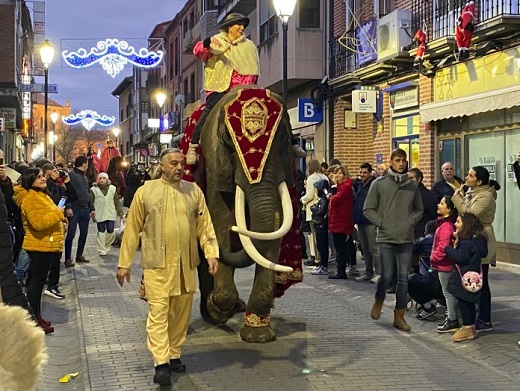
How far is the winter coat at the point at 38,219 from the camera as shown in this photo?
8180 millimetres

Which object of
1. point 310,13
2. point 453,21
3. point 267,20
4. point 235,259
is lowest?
point 235,259

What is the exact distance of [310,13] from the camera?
21219mm

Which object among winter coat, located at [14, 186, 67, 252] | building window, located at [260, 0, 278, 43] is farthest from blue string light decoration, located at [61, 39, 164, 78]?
winter coat, located at [14, 186, 67, 252]

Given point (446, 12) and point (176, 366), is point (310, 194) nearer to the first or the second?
point (446, 12)

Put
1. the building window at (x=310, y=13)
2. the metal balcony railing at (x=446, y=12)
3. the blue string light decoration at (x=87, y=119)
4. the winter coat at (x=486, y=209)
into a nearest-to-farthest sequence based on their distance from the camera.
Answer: the winter coat at (x=486, y=209)
the metal balcony railing at (x=446, y=12)
the building window at (x=310, y=13)
the blue string light decoration at (x=87, y=119)

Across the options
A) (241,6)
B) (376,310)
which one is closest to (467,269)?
(376,310)

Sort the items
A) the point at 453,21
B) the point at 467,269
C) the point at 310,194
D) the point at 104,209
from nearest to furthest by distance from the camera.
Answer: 1. the point at 467,269
2. the point at 310,194
3. the point at 453,21
4. the point at 104,209

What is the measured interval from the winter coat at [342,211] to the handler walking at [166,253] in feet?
19.5

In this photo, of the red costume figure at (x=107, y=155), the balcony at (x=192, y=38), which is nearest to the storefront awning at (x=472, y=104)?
the red costume figure at (x=107, y=155)

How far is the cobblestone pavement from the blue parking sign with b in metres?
11.2

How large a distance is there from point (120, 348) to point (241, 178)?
2042 millimetres

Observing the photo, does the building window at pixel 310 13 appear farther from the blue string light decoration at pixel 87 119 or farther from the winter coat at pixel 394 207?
the blue string light decoration at pixel 87 119

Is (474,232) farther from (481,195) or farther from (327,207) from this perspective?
(327,207)

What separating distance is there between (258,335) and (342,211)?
5.05m
